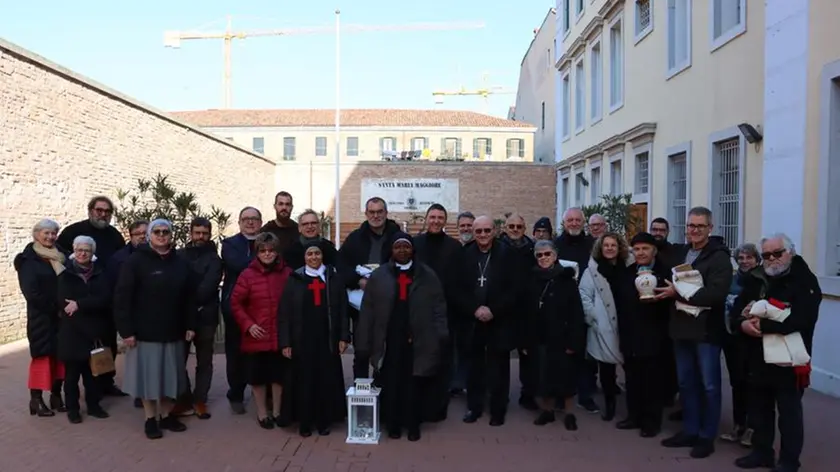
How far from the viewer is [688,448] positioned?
5715 millimetres

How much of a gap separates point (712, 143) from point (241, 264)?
8.06 meters

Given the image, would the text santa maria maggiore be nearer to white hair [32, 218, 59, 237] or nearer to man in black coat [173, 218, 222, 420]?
man in black coat [173, 218, 222, 420]

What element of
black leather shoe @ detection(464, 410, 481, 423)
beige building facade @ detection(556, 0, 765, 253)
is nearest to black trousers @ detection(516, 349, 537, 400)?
black leather shoe @ detection(464, 410, 481, 423)

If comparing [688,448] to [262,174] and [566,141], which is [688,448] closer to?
[566,141]

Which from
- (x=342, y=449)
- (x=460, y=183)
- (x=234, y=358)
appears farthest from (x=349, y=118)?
(x=342, y=449)

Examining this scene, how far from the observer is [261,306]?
6.09 meters

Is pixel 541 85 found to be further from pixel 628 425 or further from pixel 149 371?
pixel 149 371

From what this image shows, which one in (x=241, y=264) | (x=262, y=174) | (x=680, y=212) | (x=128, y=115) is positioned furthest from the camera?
(x=262, y=174)

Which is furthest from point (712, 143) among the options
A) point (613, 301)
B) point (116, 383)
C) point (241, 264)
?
point (116, 383)

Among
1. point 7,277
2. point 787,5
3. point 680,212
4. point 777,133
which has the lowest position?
point 7,277

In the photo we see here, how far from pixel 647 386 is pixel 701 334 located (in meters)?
0.90

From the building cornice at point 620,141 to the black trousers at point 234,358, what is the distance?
10124 millimetres

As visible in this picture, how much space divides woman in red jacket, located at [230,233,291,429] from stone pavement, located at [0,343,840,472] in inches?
24.3

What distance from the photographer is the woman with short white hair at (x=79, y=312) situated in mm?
6297
